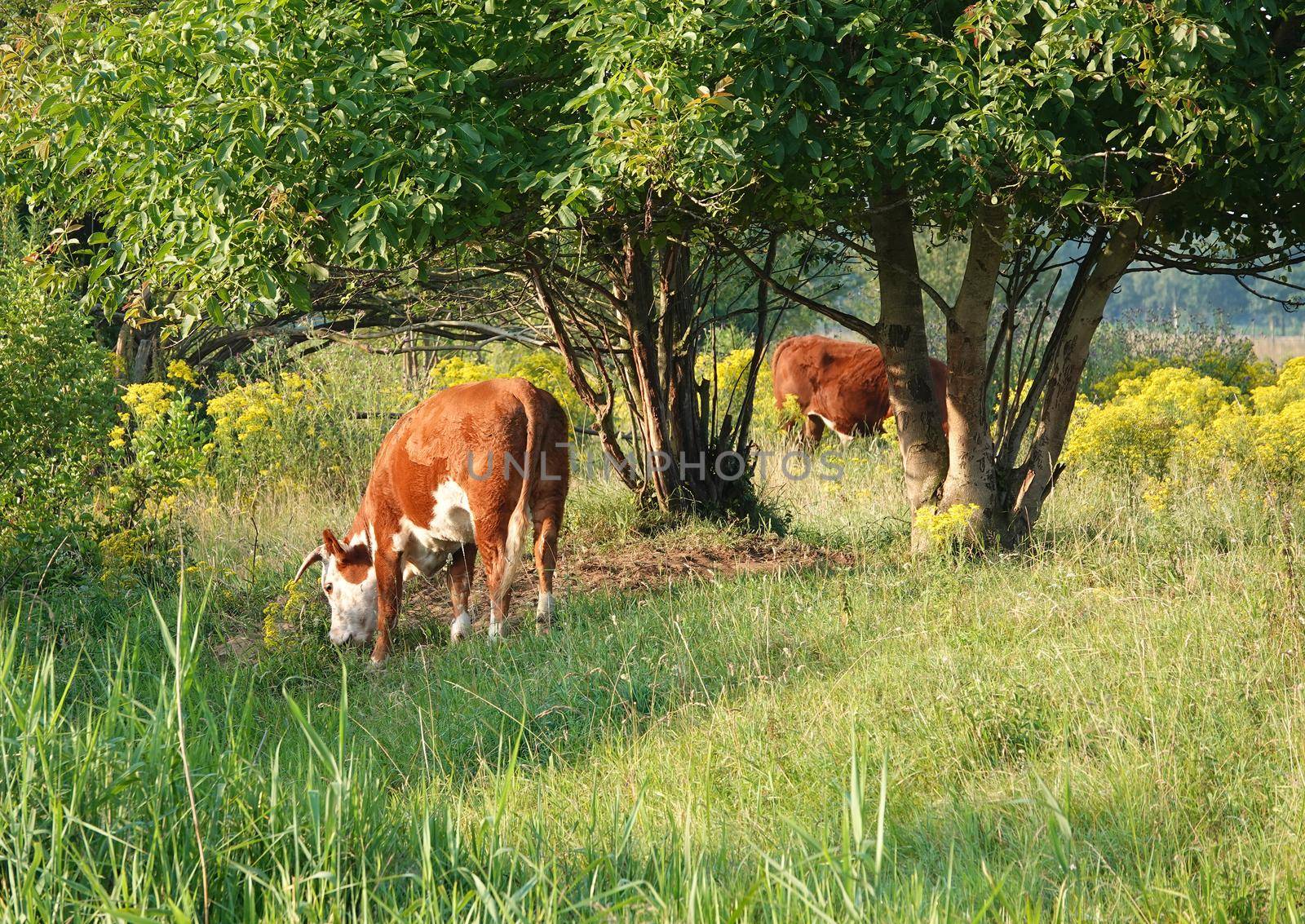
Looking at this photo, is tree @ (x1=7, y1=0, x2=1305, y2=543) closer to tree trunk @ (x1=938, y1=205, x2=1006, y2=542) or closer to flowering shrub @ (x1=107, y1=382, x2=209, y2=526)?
tree trunk @ (x1=938, y1=205, x2=1006, y2=542)

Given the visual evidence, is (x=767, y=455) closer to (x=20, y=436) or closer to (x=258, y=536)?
(x=258, y=536)

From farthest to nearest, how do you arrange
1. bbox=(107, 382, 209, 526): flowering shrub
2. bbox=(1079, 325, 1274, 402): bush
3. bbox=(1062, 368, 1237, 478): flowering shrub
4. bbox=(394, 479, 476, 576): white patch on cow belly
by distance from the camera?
bbox=(1079, 325, 1274, 402): bush
bbox=(1062, 368, 1237, 478): flowering shrub
bbox=(107, 382, 209, 526): flowering shrub
bbox=(394, 479, 476, 576): white patch on cow belly

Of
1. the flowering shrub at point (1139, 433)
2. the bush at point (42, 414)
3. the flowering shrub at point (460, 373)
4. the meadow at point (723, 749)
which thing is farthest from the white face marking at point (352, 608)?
the flowering shrub at point (1139, 433)

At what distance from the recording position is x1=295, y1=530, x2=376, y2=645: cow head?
7652mm

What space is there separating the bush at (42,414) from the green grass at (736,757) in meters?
0.46

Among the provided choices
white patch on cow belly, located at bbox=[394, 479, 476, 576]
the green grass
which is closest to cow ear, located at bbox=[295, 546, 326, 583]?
the green grass

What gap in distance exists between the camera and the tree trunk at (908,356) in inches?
314

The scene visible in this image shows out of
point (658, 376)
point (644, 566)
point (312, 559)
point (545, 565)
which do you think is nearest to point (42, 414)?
point (312, 559)

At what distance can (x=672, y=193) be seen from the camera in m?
6.77

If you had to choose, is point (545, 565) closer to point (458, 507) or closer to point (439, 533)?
point (458, 507)

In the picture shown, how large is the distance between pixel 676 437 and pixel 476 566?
72.1 inches

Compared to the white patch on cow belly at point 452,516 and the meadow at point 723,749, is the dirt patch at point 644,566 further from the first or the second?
the white patch on cow belly at point 452,516

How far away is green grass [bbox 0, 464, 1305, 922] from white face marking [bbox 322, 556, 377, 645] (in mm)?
149

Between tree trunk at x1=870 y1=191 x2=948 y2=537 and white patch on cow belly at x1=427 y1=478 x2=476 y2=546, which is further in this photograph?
tree trunk at x1=870 y1=191 x2=948 y2=537
